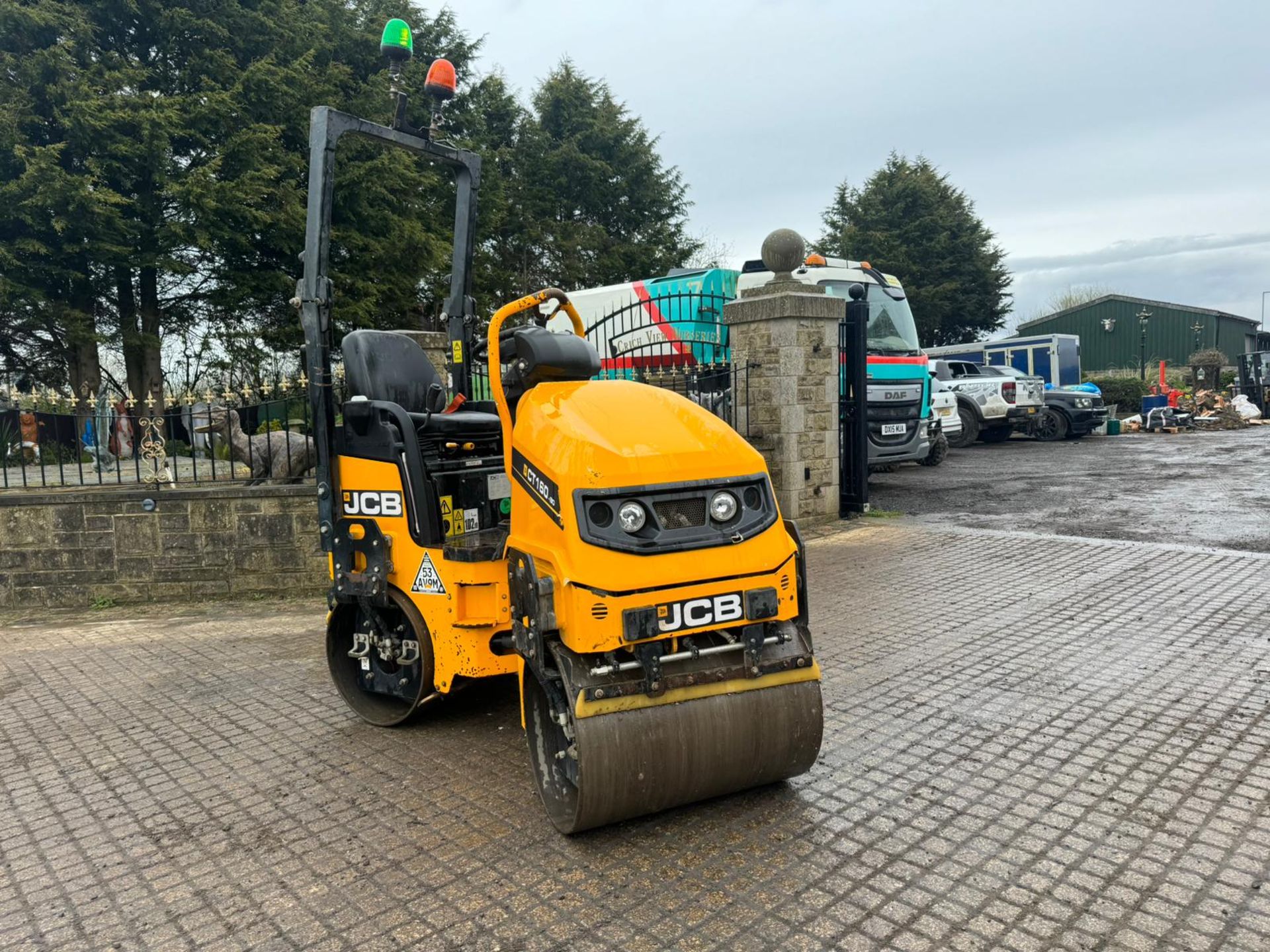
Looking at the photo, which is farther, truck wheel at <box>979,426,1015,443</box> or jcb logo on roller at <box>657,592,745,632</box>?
truck wheel at <box>979,426,1015,443</box>

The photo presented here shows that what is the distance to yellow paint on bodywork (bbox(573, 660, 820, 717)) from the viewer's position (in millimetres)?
3055

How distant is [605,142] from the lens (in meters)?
32.5

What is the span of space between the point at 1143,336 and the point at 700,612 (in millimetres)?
45450

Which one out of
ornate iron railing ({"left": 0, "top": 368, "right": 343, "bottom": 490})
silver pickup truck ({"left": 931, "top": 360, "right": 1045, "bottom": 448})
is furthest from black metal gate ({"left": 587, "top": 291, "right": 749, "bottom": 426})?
silver pickup truck ({"left": 931, "top": 360, "right": 1045, "bottom": 448})

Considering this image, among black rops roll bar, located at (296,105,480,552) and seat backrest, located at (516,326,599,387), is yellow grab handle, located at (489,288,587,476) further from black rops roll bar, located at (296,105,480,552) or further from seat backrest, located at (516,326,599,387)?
black rops roll bar, located at (296,105,480,552)

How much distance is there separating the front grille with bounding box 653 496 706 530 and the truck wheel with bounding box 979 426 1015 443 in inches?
844

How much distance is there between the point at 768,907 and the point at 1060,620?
4.12 meters

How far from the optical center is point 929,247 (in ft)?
134

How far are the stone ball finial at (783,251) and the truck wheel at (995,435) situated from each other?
14.4 meters

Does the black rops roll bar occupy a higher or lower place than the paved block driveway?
higher

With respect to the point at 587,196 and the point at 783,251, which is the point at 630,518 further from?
the point at 587,196

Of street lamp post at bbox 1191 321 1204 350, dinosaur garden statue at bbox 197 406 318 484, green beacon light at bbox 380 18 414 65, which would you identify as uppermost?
street lamp post at bbox 1191 321 1204 350

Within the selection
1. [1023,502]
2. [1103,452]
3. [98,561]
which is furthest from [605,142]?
[98,561]

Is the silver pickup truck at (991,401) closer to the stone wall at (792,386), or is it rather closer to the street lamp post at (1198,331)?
the stone wall at (792,386)
